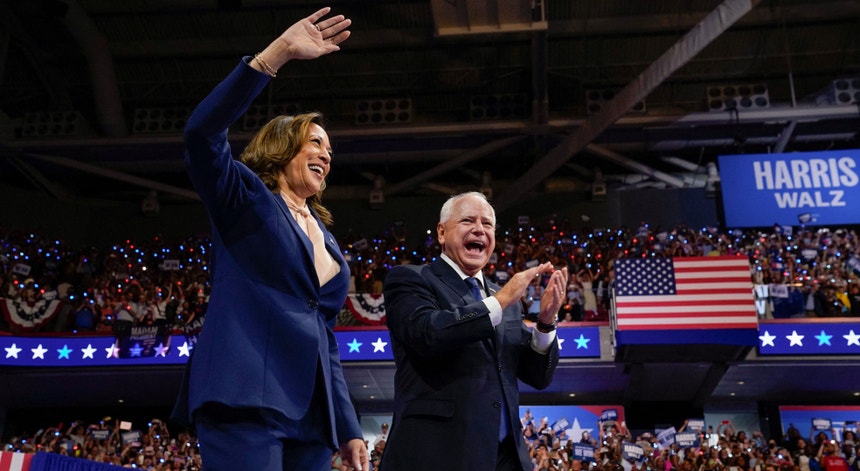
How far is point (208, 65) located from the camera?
63.6 feet

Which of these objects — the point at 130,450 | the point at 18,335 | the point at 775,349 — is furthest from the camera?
the point at 18,335

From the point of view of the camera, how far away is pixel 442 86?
65.0 feet

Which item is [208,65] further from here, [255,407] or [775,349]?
[255,407]

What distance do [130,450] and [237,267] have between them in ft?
38.7

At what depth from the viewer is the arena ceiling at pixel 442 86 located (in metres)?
17.7

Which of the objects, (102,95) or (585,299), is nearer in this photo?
(585,299)

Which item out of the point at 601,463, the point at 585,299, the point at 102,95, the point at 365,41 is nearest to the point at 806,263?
the point at 585,299

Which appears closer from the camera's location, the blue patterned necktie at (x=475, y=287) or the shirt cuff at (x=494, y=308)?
the shirt cuff at (x=494, y=308)

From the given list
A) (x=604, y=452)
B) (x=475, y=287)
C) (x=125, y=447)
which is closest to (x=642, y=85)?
(x=604, y=452)

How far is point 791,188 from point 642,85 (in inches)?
223

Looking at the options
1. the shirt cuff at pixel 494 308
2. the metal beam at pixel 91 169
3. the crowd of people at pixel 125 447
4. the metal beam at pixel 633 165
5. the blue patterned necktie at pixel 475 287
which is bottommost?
the crowd of people at pixel 125 447

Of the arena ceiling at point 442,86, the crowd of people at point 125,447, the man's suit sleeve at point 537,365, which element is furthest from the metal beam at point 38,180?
the man's suit sleeve at point 537,365

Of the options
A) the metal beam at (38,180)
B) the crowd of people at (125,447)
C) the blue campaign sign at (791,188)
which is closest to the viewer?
the crowd of people at (125,447)

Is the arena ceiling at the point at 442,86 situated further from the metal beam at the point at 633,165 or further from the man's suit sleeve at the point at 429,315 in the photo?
the man's suit sleeve at the point at 429,315
